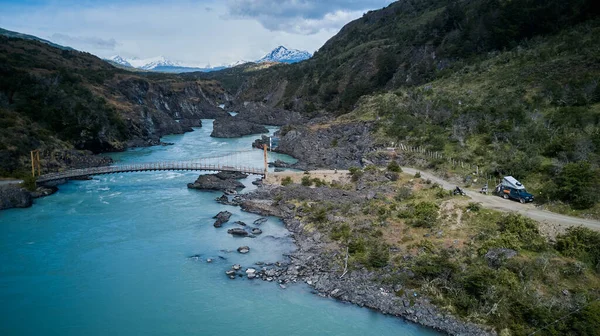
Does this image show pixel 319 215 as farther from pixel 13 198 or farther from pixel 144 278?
pixel 13 198

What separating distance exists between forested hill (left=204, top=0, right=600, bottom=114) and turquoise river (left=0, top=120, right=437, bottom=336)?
54.4 metres

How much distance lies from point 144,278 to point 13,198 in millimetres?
20409

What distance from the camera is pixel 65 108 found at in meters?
67.9

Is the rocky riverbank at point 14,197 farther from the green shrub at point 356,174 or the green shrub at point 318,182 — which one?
the green shrub at point 356,174

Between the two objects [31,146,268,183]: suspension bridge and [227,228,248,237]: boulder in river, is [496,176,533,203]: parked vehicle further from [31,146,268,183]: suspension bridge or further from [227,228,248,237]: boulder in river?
[31,146,268,183]: suspension bridge

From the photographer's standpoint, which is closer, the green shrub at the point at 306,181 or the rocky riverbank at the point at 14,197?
the rocky riverbank at the point at 14,197

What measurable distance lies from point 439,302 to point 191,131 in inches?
3302

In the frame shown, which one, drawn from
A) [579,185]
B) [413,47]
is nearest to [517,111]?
[579,185]

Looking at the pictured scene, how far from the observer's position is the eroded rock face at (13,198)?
39209 mm

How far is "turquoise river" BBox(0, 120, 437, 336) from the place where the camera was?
22781mm

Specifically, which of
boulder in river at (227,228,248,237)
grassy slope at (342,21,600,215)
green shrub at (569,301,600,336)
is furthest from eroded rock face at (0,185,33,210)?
green shrub at (569,301,600,336)

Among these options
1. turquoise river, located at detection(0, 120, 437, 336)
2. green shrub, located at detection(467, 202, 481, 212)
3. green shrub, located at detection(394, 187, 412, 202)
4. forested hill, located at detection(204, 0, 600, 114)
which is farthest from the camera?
forested hill, located at detection(204, 0, 600, 114)

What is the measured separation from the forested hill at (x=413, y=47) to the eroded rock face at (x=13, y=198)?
6215 cm

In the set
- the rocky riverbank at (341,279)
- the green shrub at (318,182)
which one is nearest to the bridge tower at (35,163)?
the rocky riverbank at (341,279)
